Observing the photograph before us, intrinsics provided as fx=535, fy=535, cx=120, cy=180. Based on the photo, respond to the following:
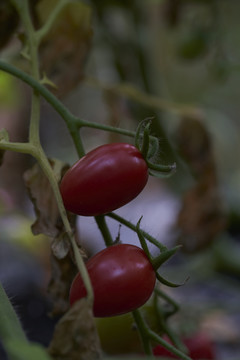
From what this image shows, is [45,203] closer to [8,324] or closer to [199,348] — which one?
[8,324]

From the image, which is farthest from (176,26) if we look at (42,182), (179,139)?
(42,182)

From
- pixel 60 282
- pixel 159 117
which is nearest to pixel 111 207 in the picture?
pixel 60 282

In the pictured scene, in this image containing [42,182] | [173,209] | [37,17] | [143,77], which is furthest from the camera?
[173,209]

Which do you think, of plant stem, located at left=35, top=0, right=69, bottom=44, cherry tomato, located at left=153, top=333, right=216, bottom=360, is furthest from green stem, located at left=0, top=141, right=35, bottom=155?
cherry tomato, located at left=153, top=333, right=216, bottom=360

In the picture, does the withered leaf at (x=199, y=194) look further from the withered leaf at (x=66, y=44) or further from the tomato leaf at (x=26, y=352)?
the tomato leaf at (x=26, y=352)

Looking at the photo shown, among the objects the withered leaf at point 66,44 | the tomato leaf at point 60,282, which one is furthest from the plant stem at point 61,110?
the withered leaf at point 66,44

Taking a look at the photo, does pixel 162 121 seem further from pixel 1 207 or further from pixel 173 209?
pixel 1 207

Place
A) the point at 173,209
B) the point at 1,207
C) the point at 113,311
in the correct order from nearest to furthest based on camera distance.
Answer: the point at 113,311 < the point at 1,207 < the point at 173,209
